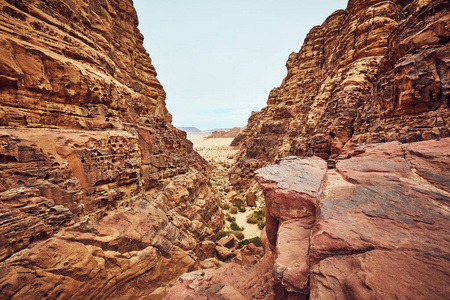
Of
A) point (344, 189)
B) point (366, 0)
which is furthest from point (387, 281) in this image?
point (366, 0)

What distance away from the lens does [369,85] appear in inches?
469

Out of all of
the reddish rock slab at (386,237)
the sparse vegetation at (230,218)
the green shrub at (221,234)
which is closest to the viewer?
the reddish rock slab at (386,237)

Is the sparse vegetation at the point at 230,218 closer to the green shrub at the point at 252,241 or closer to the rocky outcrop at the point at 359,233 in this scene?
the green shrub at the point at 252,241

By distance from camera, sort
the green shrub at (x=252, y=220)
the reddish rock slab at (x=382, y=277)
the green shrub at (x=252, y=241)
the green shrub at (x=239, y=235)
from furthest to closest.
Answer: the green shrub at (x=252, y=220) < the green shrub at (x=239, y=235) < the green shrub at (x=252, y=241) < the reddish rock slab at (x=382, y=277)

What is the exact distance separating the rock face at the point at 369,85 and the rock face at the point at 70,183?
11.5m

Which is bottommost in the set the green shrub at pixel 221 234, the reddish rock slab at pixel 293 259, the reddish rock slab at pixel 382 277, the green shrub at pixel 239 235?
the green shrub at pixel 239 235

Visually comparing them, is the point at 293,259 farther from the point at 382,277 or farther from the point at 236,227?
the point at 236,227

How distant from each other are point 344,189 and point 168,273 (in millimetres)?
6853

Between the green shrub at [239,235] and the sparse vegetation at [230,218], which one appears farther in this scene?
the sparse vegetation at [230,218]

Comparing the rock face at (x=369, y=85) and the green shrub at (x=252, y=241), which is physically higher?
the rock face at (x=369, y=85)

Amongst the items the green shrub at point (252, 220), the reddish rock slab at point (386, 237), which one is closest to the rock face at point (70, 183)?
the green shrub at point (252, 220)

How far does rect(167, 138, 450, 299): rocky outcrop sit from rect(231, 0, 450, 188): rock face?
3.78m

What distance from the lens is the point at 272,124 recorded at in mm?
24141

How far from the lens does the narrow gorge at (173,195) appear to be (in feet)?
8.14
